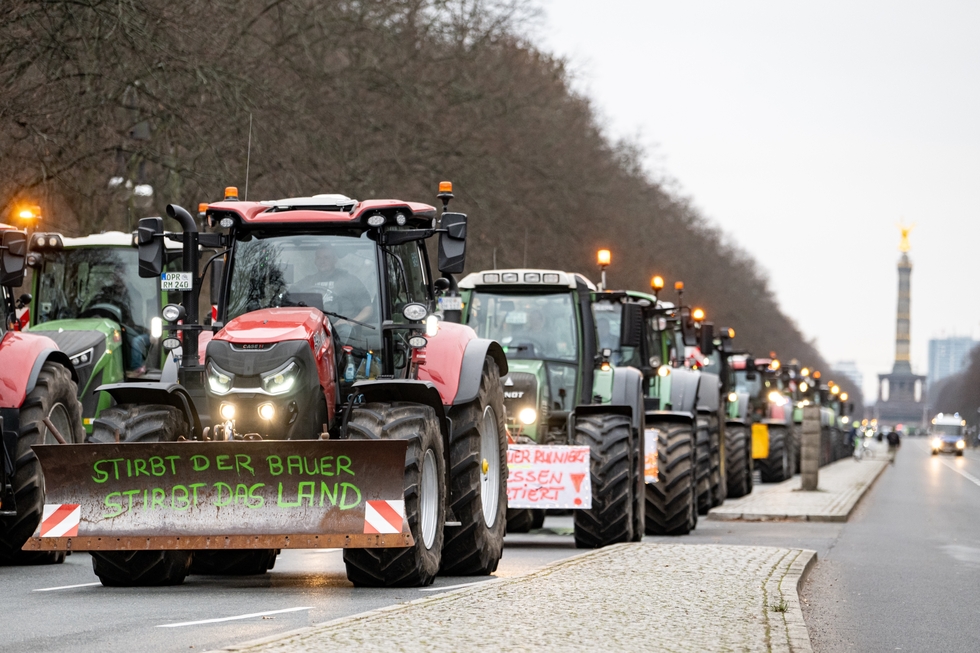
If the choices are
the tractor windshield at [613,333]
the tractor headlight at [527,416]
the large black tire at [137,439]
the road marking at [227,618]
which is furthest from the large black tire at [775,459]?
the road marking at [227,618]

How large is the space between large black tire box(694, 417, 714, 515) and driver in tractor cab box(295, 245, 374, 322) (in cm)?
1237

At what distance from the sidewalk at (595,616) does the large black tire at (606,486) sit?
334 centimetres

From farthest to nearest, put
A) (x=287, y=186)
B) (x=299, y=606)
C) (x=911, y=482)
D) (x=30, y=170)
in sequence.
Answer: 1. (x=911, y=482)
2. (x=287, y=186)
3. (x=30, y=170)
4. (x=299, y=606)

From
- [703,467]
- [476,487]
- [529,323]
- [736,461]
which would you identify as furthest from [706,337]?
[476,487]

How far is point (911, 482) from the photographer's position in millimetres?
45719

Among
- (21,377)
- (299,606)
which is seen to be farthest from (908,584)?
(21,377)

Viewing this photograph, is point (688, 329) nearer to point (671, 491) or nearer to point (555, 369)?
point (671, 491)

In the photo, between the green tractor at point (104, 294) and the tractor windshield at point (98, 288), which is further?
the tractor windshield at point (98, 288)

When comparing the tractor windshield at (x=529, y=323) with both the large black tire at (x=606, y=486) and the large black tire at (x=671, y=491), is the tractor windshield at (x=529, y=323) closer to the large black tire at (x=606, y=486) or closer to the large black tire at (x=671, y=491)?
the large black tire at (x=606, y=486)

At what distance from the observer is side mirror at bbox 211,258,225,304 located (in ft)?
42.6

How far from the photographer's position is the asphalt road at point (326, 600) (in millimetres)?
9211

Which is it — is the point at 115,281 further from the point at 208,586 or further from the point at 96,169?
the point at 96,169

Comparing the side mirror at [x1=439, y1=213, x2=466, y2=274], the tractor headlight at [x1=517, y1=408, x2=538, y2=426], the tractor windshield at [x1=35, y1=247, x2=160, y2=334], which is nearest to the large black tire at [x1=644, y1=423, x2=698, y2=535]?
the tractor headlight at [x1=517, y1=408, x2=538, y2=426]

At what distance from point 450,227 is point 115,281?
657 centimetres
